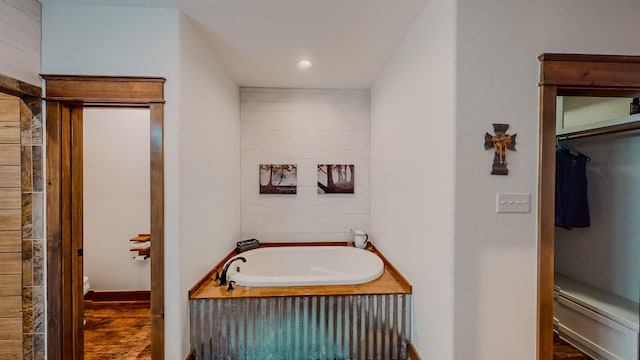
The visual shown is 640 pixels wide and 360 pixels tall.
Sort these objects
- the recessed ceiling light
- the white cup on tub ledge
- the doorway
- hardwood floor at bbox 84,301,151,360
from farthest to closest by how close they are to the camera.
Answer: the white cup on tub ledge → the doorway → the recessed ceiling light → hardwood floor at bbox 84,301,151,360

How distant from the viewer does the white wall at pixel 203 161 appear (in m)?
1.81

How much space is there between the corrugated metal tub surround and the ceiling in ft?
6.42

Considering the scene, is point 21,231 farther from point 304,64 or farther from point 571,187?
point 571,187

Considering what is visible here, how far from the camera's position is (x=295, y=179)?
3244mm

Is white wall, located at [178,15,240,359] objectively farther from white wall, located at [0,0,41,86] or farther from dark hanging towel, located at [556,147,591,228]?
dark hanging towel, located at [556,147,591,228]

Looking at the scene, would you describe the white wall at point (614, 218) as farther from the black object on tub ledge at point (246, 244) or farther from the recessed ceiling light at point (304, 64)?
the black object on tub ledge at point (246, 244)

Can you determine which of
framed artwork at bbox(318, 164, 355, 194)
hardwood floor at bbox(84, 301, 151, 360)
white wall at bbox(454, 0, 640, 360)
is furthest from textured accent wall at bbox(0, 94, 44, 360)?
A: white wall at bbox(454, 0, 640, 360)

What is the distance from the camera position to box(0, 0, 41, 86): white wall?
149 centimetres

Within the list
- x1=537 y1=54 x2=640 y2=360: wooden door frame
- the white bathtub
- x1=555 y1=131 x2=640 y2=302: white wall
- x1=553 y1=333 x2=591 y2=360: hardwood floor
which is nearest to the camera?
x1=555 y1=131 x2=640 y2=302: white wall

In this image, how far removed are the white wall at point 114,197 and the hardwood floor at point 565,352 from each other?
12.5 feet

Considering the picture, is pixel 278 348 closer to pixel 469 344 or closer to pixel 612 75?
pixel 469 344

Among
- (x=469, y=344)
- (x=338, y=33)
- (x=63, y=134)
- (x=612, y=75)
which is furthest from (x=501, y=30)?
(x=63, y=134)

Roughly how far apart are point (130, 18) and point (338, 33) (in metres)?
1.42

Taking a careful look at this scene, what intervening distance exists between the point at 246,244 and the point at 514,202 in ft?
8.23
